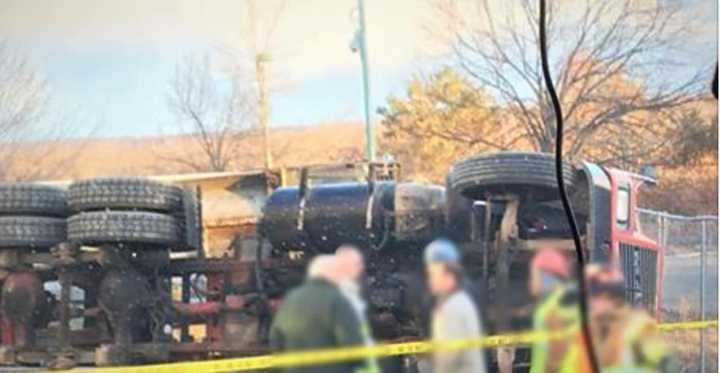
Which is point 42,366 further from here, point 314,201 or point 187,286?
point 314,201

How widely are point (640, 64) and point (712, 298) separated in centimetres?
53

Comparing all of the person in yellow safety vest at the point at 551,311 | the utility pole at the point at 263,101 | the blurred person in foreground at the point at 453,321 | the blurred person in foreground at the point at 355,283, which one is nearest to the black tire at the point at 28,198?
the utility pole at the point at 263,101

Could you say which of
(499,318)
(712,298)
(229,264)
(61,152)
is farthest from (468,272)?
(61,152)

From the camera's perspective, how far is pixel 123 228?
84.7 inches

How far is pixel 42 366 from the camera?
2.10 metres

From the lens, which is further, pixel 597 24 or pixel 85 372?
pixel 597 24

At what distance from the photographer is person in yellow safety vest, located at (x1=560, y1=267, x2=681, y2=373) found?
7.02ft

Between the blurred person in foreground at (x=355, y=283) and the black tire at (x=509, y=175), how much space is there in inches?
9.5

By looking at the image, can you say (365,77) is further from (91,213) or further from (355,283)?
(91,213)

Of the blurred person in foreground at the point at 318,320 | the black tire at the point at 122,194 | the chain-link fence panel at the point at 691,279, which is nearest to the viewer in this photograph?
the blurred person in foreground at the point at 318,320

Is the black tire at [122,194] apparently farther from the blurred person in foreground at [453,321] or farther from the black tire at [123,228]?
the blurred person in foreground at [453,321]

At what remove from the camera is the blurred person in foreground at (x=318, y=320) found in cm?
200

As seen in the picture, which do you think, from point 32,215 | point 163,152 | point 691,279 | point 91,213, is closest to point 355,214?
point 163,152

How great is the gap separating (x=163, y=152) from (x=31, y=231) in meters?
0.27
